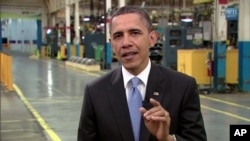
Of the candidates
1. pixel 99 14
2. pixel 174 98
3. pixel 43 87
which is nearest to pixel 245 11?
pixel 43 87

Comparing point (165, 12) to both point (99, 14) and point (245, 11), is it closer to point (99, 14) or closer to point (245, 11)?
point (99, 14)

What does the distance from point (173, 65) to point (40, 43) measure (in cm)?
3111

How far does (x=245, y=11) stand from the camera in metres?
14.3

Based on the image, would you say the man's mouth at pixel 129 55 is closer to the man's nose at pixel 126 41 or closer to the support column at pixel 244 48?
the man's nose at pixel 126 41

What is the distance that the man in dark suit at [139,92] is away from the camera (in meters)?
2.20

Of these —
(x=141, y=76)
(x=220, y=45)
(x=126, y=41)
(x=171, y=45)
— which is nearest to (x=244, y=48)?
(x=220, y=45)

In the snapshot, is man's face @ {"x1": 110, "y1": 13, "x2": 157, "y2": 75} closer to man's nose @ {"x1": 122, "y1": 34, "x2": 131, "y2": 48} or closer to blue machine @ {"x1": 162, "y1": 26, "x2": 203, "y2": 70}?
man's nose @ {"x1": 122, "y1": 34, "x2": 131, "y2": 48}

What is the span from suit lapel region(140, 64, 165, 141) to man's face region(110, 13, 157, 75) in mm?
90

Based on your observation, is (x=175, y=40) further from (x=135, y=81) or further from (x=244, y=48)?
(x=135, y=81)

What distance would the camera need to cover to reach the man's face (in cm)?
218

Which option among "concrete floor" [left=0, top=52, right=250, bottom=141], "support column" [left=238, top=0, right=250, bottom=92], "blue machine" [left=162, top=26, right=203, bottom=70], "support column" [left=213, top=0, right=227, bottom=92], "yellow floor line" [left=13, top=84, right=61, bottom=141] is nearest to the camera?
"yellow floor line" [left=13, top=84, right=61, bottom=141]

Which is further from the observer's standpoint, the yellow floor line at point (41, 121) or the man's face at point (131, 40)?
the yellow floor line at point (41, 121)

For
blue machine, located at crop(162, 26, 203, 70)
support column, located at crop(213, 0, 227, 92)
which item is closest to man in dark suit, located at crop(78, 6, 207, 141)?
support column, located at crop(213, 0, 227, 92)

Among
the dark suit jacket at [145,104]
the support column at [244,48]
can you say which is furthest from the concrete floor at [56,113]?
the dark suit jacket at [145,104]
